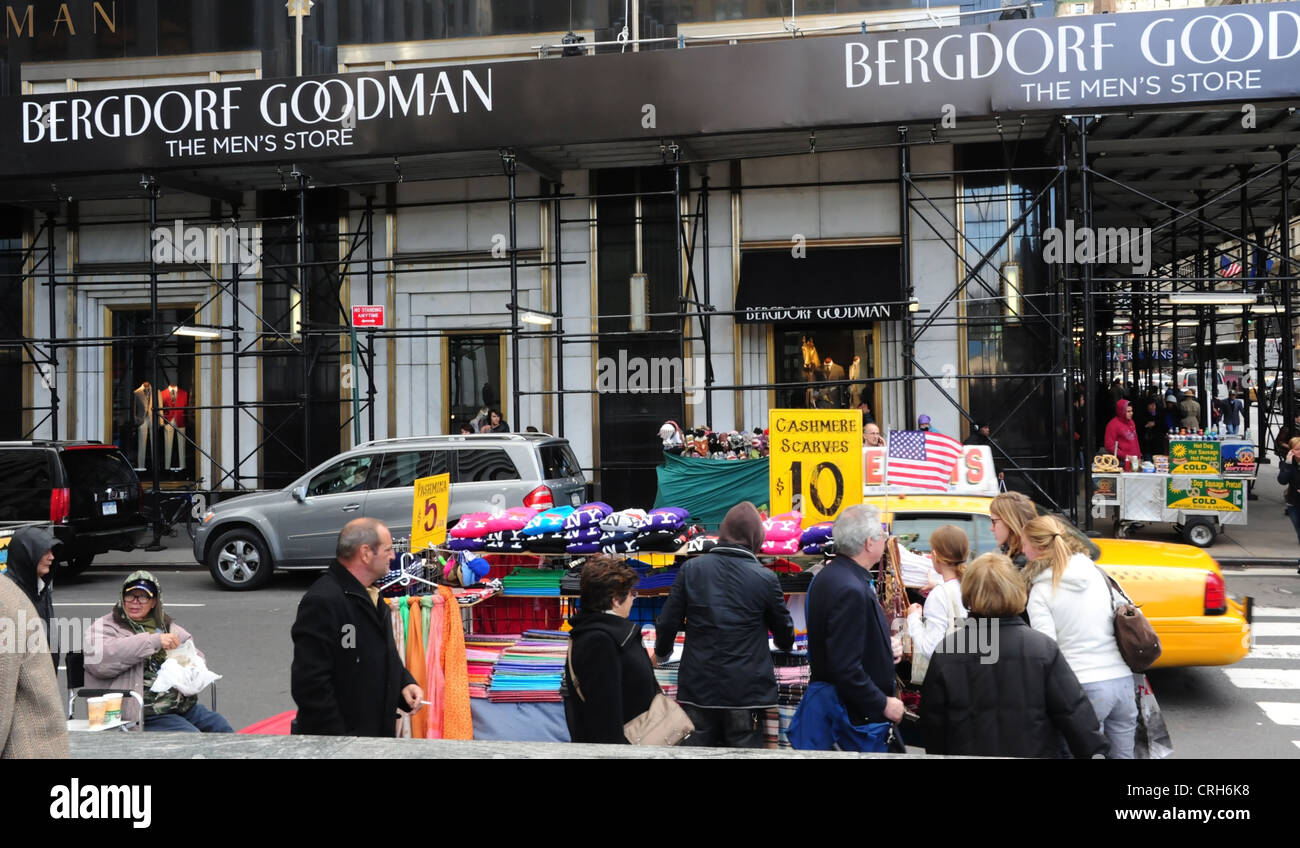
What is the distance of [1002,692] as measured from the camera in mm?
4418

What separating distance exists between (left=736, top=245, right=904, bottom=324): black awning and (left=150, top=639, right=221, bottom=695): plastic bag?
12.3 metres

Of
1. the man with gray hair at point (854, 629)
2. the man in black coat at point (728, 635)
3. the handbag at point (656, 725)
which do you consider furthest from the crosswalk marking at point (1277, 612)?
the handbag at point (656, 725)

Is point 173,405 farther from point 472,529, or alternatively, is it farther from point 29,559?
point 472,529

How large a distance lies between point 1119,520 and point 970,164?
19.7ft

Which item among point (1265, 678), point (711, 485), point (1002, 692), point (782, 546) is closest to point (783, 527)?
point (782, 546)

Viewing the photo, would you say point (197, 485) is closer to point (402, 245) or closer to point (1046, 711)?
point (402, 245)

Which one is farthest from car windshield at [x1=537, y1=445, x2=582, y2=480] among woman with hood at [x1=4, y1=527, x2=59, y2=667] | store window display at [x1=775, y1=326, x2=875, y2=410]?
woman with hood at [x1=4, y1=527, x2=59, y2=667]

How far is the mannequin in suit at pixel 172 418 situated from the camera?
20.2 metres

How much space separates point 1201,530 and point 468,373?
1168 cm

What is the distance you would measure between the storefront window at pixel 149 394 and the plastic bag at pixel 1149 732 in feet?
59.2

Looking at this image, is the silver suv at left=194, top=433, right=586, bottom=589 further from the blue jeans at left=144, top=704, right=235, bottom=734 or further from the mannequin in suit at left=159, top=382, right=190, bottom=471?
the blue jeans at left=144, top=704, right=235, bottom=734

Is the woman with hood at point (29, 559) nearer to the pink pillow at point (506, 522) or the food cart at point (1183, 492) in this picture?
the pink pillow at point (506, 522)
